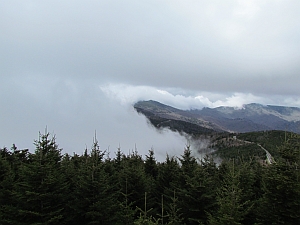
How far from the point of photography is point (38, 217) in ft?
46.3

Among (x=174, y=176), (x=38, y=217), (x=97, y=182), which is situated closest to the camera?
(x=38, y=217)

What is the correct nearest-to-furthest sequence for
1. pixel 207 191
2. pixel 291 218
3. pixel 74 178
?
pixel 291 218, pixel 207 191, pixel 74 178

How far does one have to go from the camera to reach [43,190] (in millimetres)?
14234

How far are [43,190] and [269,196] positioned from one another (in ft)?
47.3

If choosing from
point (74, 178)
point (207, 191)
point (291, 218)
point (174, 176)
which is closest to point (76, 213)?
point (74, 178)

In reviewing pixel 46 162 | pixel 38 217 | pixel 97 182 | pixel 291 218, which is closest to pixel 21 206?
pixel 38 217

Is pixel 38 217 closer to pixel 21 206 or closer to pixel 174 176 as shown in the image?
pixel 21 206

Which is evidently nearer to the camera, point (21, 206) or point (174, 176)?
point (21, 206)

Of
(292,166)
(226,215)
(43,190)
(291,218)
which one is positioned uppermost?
(292,166)

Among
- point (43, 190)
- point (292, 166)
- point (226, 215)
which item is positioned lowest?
point (226, 215)

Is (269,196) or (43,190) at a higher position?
(43,190)

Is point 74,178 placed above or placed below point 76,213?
above

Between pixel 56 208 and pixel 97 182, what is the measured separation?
316 cm

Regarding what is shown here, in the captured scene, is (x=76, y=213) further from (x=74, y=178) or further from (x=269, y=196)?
(x=269, y=196)
